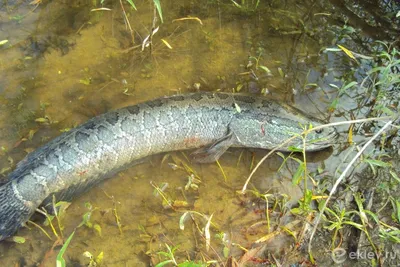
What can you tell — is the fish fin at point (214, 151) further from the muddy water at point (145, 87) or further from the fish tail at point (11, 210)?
the fish tail at point (11, 210)

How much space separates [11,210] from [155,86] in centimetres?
227

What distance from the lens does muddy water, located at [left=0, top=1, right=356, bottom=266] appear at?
440 centimetres

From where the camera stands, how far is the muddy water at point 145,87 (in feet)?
14.4

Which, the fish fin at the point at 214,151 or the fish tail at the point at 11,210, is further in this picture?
the fish fin at the point at 214,151

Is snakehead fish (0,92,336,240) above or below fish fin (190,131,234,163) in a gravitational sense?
above

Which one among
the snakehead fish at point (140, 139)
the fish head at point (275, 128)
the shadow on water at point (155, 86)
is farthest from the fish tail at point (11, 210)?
the fish head at point (275, 128)

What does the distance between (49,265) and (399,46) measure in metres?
5.07

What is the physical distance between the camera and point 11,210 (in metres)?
4.17

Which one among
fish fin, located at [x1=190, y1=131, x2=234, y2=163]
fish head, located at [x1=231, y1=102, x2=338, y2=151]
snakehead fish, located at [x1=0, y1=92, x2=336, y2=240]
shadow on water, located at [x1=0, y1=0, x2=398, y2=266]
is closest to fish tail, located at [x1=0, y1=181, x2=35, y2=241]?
snakehead fish, located at [x1=0, y1=92, x2=336, y2=240]

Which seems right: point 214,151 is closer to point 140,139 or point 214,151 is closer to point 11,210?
point 140,139

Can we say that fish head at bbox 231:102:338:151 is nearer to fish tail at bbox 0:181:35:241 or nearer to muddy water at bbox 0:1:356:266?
muddy water at bbox 0:1:356:266

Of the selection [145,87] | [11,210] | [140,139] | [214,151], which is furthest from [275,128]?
[11,210]

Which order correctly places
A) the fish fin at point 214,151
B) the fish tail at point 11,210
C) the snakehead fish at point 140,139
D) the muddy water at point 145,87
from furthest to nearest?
the fish fin at point 214,151 → the muddy water at point 145,87 → the snakehead fish at point 140,139 → the fish tail at point 11,210

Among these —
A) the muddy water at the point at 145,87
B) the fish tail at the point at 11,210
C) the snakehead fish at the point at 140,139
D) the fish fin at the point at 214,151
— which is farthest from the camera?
the fish fin at the point at 214,151
